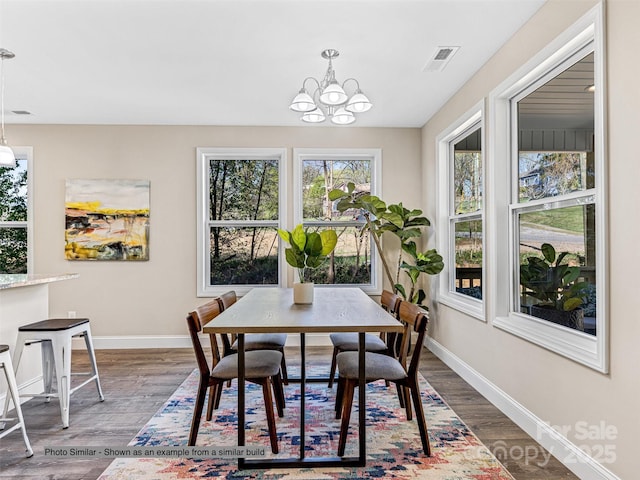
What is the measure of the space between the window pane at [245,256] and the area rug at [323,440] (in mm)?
1823

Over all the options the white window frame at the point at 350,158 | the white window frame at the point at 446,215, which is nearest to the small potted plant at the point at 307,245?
the white window frame at the point at 446,215

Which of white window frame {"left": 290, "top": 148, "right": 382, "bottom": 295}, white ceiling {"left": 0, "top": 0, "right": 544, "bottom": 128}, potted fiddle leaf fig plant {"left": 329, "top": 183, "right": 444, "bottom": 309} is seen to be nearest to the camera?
white ceiling {"left": 0, "top": 0, "right": 544, "bottom": 128}

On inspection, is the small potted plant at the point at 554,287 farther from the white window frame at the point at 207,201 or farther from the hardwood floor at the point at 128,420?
Answer: the white window frame at the point at 207,201

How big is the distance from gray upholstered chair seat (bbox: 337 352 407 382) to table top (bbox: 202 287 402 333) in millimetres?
286

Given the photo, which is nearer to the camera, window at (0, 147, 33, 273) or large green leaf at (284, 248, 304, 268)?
large green leaf at (284, 248, 304, 268)

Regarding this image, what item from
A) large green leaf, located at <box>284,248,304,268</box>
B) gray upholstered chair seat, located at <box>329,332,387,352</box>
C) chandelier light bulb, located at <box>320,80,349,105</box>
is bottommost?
gray upholstered chair seat, located at <box>329,332,387,352</box>

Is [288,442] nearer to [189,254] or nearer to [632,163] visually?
[632,163]

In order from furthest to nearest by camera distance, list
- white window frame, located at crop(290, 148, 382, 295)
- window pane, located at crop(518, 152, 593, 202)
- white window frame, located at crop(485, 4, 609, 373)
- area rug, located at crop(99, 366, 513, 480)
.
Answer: white window frame, located at crop(290, 148, 382, 295)
window pane, located at crop(518, 152, 593, 202)
area rug, located at crop(99, 366, 513, 480)
white window frame, located at crop(485, 4, 609, 373)

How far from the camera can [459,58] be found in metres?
3.05

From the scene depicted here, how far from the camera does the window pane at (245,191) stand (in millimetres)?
4863

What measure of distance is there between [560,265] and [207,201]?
3689 mm

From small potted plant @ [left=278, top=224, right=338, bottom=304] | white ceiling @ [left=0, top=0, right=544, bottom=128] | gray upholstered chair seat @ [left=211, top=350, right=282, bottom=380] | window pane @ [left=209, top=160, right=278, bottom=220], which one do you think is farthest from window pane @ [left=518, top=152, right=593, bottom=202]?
window pane @ [left=209, top=160, right=278, bottom=220]

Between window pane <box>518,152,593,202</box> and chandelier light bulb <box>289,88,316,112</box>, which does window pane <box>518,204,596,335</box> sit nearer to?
window pane <box>518,152,593,202</box>

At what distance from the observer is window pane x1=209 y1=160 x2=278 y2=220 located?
4.86 metres
